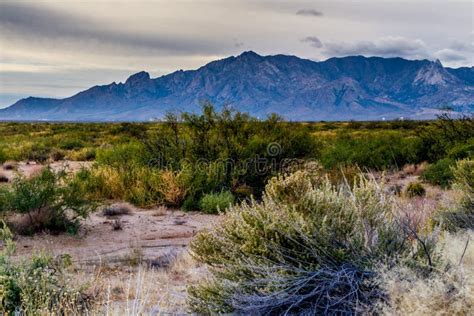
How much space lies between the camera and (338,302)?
470 centimetres

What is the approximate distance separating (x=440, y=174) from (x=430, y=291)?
45.5 feet

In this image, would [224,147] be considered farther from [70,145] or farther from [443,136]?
[70,145]

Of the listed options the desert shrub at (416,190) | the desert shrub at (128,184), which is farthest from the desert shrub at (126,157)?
the desert shrub at (416,190)

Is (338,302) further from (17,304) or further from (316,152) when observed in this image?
(316,152)

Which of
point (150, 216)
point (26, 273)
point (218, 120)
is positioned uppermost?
point (218, 120)

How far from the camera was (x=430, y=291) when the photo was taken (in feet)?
13.5

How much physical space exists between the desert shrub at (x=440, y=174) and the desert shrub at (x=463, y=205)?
6.08m

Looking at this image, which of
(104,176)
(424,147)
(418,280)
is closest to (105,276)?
(418,280)

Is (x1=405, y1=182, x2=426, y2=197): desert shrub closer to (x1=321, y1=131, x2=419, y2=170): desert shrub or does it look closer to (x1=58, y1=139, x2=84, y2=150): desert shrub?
(x1=321, y1=131, x2=419, y2=170): desert shrub

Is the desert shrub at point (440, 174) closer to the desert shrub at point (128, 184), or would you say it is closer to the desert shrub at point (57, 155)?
the desert shrub at point (128, 184)

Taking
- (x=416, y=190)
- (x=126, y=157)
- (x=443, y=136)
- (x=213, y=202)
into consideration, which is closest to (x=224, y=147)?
(x=213, y=202)

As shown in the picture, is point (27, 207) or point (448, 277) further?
point (27, 207)

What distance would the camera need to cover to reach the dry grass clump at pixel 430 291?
401cm

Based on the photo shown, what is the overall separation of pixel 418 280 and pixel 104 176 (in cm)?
Result: 1226
